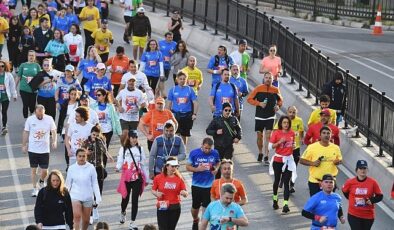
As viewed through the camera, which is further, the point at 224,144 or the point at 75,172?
the point at 224,144

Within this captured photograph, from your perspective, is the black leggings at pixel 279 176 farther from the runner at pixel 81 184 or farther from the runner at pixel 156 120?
the runner at pixel 81 184

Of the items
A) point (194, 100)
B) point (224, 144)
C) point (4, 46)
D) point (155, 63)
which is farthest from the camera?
point (4, 46)

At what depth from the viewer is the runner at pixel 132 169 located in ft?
66.7

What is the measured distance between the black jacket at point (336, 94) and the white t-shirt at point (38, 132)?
5.72m

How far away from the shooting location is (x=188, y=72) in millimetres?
26812

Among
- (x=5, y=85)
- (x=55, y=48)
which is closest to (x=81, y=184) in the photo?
(x=5, y=85)

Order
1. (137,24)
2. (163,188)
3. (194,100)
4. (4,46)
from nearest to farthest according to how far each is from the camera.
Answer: (163,188) → (194,100) → (137,24) → (4,46)

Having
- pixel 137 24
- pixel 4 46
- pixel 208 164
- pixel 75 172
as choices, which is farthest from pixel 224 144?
pixel 4 46

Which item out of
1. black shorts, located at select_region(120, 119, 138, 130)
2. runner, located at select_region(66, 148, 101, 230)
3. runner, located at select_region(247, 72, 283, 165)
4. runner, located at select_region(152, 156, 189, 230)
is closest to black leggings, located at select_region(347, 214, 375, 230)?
runner, located at select_region(152, 156, 189, 230)

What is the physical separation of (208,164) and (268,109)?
192 inches

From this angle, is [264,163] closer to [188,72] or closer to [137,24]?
[188,72]

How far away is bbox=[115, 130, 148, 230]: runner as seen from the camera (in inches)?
800

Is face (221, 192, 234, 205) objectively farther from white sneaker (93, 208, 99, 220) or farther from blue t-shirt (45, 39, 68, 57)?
blue t-shirt (45, 39, 68, 57)

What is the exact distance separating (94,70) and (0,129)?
2307 millimetres
